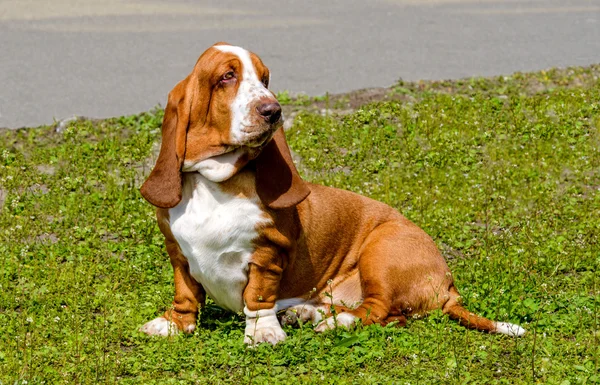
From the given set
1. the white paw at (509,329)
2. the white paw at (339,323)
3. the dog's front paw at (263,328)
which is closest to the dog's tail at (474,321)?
the white paw at (509,329)

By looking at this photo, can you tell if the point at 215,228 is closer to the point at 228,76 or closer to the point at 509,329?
the point at 228,76

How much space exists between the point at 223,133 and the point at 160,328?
158cm

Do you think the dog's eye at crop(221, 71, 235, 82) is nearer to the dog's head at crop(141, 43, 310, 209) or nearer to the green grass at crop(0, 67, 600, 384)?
the dog's head at crop(141, 43, 310, 209)

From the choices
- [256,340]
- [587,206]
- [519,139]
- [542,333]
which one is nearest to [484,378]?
[542,333]

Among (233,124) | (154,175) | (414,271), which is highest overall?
(233,124)

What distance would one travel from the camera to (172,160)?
6328 millimetres

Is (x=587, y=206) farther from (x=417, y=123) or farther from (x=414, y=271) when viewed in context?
(x=414, y=271)

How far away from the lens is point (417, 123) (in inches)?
488

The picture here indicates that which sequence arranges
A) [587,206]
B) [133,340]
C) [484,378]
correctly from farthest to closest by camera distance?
[587,206] < [133,340] < [484,378]

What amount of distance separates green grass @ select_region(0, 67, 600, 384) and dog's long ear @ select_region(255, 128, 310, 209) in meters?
0.98

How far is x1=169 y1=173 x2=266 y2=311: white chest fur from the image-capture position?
6.27m

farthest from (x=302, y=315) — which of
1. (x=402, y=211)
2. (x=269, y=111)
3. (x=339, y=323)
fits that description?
(x=402, y=211)

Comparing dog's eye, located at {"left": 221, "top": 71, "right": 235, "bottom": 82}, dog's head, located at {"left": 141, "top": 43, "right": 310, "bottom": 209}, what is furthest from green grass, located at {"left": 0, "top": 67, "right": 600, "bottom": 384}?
dog's eye, located at {"left": 221, "top": 71, "right": 235, "bottom": 82}

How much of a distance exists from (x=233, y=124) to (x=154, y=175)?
0.72m
